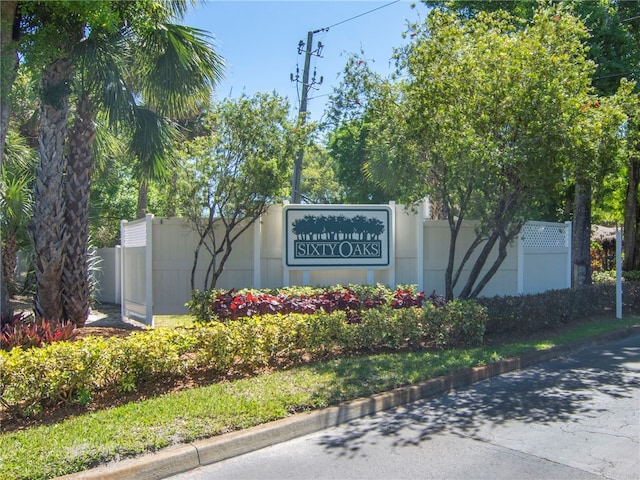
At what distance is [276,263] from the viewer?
12828mm

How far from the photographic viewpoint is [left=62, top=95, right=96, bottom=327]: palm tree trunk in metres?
10.4

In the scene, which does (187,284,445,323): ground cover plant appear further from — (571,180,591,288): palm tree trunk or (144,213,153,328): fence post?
(571,180,591,288): palm tree trunk

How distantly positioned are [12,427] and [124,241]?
29.1 ft

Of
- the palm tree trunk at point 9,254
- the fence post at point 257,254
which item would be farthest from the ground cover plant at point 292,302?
the palm tree trunk at point 9,254

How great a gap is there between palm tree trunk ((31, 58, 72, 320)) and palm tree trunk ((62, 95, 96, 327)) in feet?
1.47

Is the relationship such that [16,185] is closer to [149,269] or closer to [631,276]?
[149,269]

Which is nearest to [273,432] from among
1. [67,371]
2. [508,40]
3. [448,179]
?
[67,371]

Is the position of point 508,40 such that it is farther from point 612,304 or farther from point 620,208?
point 620,208

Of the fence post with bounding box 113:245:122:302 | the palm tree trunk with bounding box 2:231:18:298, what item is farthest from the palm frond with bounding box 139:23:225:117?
the palm tree trunk with bounding box 2:231:18:298

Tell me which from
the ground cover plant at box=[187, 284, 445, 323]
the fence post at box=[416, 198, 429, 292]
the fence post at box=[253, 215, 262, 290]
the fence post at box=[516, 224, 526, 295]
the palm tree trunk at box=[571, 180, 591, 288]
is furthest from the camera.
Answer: the palm tree trunk at box=[571, 180, 591, 288]

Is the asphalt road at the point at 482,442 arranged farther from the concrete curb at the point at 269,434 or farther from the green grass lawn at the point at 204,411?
the green grass lawn at the point at 204,411

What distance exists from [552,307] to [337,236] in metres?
4.55

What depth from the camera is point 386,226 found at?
41.8 feet

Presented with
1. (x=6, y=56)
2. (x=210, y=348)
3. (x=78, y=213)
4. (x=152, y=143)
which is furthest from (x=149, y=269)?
(x=6, y=56)
